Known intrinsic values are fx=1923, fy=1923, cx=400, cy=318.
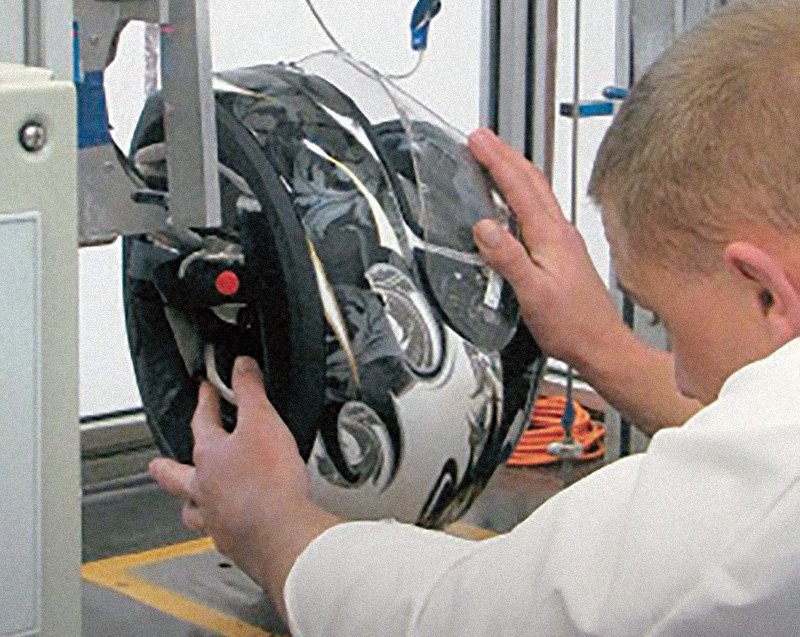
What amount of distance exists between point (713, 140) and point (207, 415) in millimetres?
559

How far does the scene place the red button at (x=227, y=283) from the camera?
151 centimetres

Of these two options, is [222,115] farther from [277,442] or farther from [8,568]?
[8,568]

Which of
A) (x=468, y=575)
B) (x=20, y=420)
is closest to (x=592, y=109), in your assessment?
(x=468, y=575)

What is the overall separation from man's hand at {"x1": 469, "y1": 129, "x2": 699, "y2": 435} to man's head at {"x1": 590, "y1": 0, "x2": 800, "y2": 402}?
414mm

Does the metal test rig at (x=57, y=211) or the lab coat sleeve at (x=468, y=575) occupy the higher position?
the metal test rig at (x=57, y=211)

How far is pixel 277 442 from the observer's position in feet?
4.82

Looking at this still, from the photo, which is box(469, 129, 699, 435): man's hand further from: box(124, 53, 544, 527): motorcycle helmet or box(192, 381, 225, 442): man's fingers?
box(192, 381, 225, 442): man's fingers

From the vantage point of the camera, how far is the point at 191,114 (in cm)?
138

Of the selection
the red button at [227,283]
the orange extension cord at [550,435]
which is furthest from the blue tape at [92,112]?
the orange extension cord at [550,435]

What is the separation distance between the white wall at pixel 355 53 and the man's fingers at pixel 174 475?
3.32 ft

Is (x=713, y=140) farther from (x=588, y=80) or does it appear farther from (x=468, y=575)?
(x=588, y=80)

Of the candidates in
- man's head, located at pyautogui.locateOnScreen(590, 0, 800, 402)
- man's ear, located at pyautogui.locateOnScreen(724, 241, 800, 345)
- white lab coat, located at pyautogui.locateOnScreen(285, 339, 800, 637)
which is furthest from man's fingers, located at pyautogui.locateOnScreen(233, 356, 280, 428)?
man's ear, located at pyautogui.locateOnScreen(724, 241, 800, 345)

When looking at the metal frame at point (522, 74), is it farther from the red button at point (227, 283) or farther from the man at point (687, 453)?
the man at point (687, 453)

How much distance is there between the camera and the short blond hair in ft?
3.64
